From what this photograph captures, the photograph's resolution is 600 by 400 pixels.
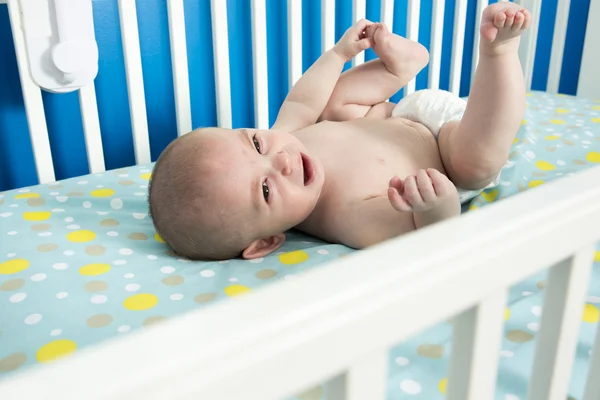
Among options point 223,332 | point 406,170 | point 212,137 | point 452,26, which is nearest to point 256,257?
point 212,137

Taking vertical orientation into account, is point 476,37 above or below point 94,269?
above

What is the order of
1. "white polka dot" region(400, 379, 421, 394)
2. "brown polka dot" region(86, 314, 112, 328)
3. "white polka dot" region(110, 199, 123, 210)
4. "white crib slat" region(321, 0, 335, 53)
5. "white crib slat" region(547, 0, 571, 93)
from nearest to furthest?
"white polka dot" region(400, 379, 421, 394)
"brown polka dot" region(86, 314, 112, 328)
"white polka dot" region(110, 199, 123, 210)
"white crib slat" region(321, 0, 335, 53)
"white crib slat" region(547, 0, 571, 93)

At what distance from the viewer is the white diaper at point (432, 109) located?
1.03m

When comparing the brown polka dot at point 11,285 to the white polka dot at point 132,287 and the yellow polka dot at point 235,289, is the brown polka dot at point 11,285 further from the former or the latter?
the yellow polka dot at point 235,289

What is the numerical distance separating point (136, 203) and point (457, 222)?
726 mm

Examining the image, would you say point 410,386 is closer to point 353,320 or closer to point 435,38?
point 353,320

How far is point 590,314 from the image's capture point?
605 millimetres

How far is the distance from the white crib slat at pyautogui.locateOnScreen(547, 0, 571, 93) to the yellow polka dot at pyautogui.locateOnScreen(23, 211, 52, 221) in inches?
60.4

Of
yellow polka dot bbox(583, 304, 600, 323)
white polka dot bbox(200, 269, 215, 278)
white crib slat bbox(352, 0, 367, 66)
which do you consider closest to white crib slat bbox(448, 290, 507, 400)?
yellow polka dot bbox(583, 304, 600, 323)

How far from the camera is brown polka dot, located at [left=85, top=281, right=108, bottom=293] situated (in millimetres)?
666

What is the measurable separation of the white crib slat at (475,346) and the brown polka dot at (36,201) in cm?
78

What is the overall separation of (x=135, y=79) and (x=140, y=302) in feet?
1.95

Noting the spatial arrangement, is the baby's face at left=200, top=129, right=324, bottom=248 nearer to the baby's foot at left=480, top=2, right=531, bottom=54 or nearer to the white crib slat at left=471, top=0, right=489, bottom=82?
the baby's foot at left=480, top=2, right=531, bottom=54

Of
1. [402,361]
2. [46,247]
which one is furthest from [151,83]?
[402,361]
